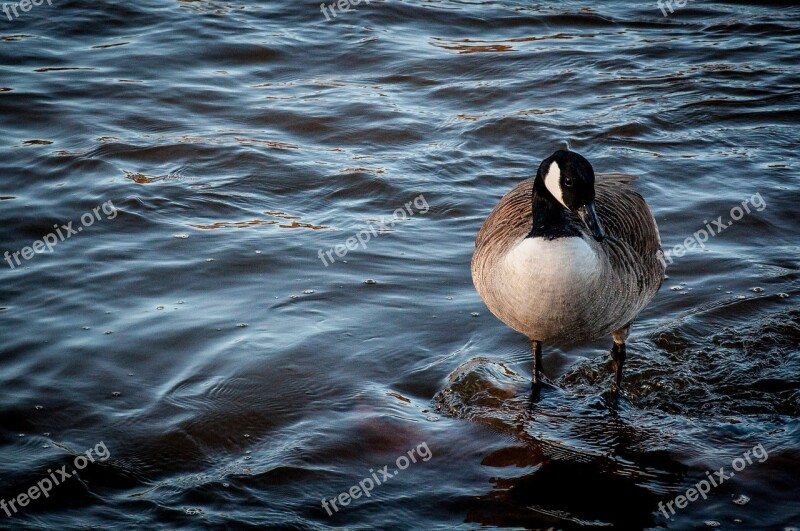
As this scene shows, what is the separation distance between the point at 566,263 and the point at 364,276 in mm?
2641

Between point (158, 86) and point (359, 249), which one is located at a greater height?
point (158, 86)

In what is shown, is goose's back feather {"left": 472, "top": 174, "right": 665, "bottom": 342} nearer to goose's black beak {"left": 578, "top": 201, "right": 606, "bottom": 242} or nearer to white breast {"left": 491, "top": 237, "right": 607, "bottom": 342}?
white breast {"left": 491, "top": 237, "right": 607, "bottom": 342}

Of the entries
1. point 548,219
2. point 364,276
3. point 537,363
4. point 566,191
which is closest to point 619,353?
point 537,363

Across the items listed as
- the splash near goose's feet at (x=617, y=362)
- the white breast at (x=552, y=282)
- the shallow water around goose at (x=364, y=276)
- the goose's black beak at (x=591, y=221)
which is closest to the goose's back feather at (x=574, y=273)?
the white breast at (x=552, y=282)

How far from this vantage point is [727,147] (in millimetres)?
10125

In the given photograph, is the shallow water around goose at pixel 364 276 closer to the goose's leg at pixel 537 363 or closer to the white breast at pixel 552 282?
the goose's leg at pixel 537 363

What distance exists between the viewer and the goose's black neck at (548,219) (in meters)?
5.31

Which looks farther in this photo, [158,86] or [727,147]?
[158,86]

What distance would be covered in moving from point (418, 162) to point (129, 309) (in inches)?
151

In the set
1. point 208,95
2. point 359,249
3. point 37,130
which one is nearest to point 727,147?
point 359,249

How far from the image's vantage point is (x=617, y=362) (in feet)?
20.2

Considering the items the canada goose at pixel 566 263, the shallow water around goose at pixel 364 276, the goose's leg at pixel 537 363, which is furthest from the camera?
the goose's leg at pixel 537 363

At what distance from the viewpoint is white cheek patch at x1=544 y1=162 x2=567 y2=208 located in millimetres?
5293

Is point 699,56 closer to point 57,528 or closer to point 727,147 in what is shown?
point 727,147
